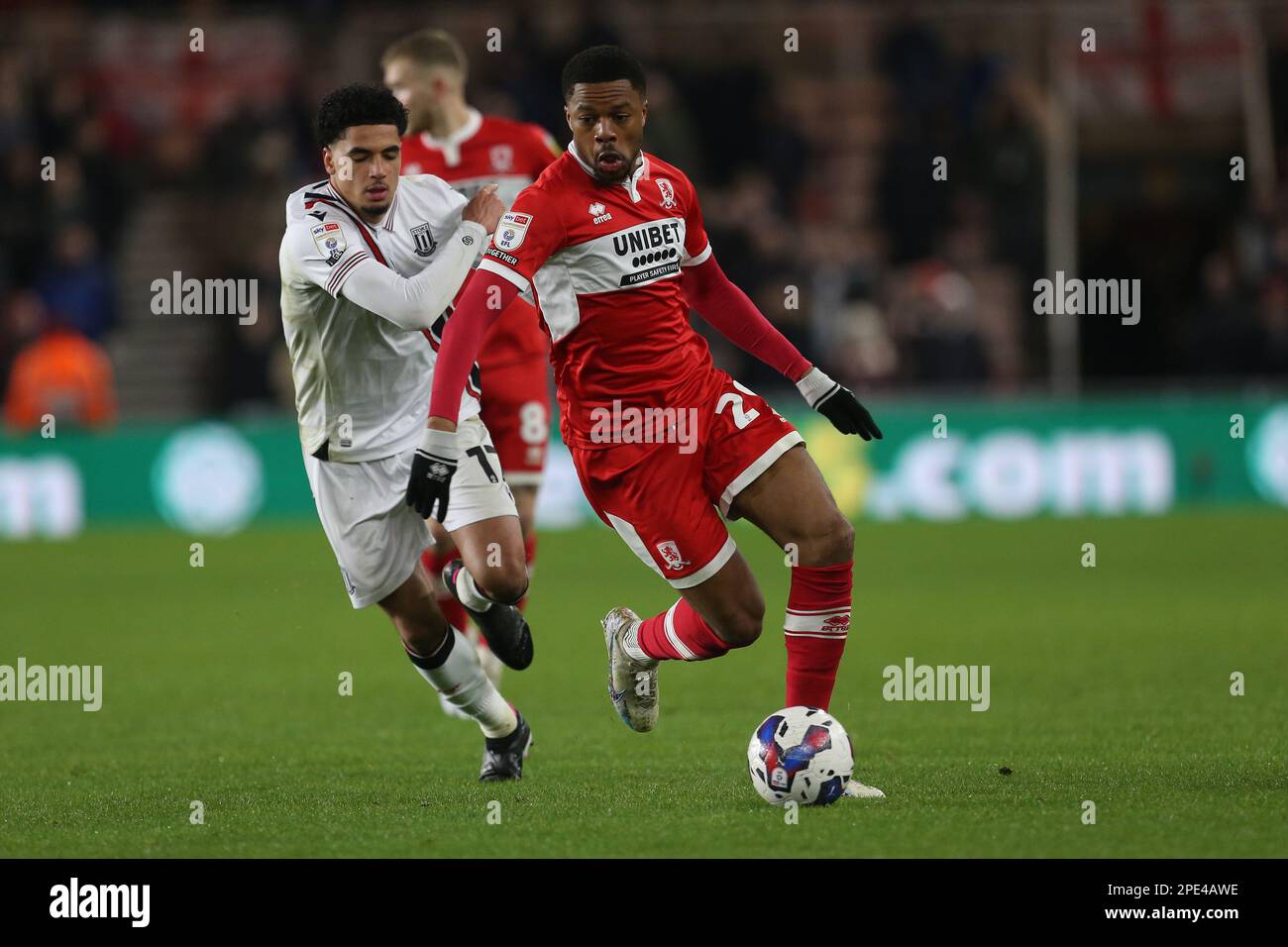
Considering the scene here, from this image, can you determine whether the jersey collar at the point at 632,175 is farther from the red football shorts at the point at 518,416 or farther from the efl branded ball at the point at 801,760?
the red football shorts at the point at 518,416

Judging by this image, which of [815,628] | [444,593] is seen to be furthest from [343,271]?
[444,593]

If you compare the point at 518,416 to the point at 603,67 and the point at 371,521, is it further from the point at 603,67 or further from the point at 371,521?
the point at 603,67

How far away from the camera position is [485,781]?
7.05 meters

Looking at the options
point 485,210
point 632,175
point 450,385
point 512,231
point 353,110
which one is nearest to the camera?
point 450,385

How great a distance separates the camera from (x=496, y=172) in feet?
29.3

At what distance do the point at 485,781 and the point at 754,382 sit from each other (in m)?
13.1

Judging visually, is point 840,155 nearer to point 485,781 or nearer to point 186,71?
point 186,71

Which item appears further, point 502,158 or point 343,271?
point 502,158

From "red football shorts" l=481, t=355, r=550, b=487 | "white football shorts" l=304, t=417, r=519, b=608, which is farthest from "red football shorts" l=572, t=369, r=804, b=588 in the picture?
"red football shorts" l=481, t=355, r=550, b=487

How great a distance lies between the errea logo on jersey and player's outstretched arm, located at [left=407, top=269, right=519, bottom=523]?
5.6 inches

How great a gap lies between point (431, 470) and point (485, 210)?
1.21 metres

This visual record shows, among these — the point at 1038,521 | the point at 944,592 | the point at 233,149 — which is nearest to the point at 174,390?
the point at 233,149

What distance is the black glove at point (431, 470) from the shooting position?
6.14 meters

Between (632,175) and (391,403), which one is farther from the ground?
(632,175)
